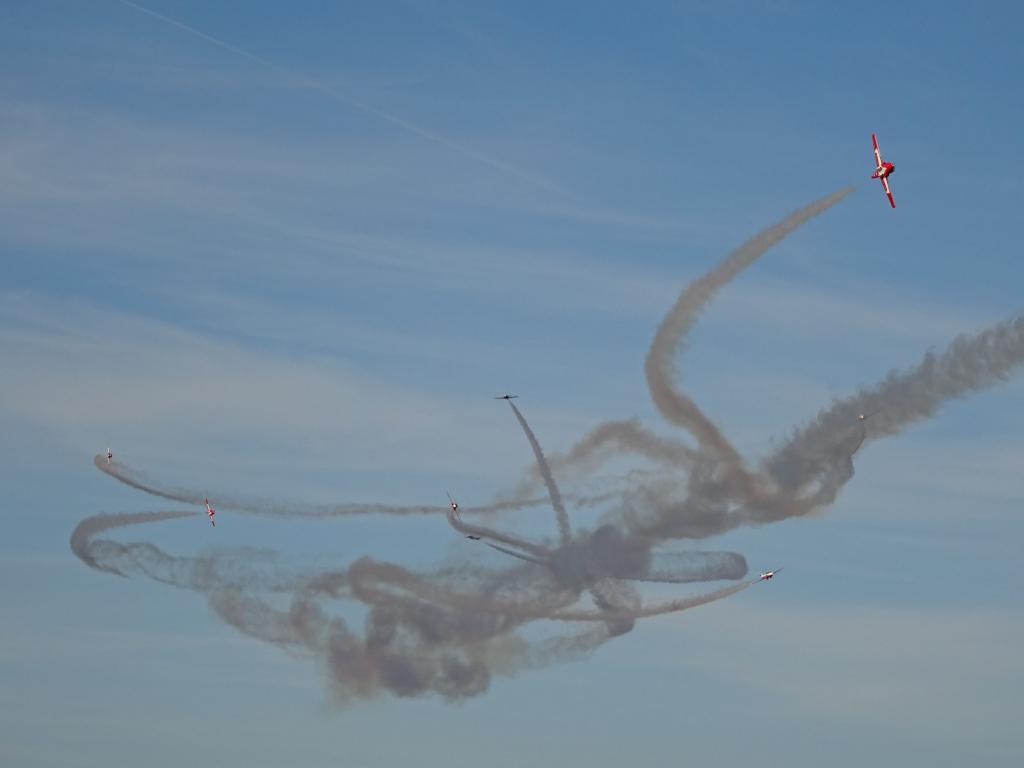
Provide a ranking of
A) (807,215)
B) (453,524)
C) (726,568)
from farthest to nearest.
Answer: (453,524), (726,568), (807,215)

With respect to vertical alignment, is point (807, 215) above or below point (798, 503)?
above

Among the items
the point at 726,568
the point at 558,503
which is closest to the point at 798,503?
the point at 726,568

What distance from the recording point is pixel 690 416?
185 metres

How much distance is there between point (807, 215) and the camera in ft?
571

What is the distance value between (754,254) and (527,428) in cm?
2817

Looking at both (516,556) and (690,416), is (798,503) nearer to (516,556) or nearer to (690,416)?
(690,416)

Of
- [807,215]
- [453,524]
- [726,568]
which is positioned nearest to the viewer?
[807,215]

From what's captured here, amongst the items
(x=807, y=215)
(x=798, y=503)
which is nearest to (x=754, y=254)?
(x=807, y=215)

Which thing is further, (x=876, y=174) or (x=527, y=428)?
(x=527, y=428)

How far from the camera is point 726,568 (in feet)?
614

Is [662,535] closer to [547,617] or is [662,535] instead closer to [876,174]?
[547,617]

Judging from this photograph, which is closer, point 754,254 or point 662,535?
point 754,254

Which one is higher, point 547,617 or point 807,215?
point 807,215

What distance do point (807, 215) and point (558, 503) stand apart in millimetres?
33301
